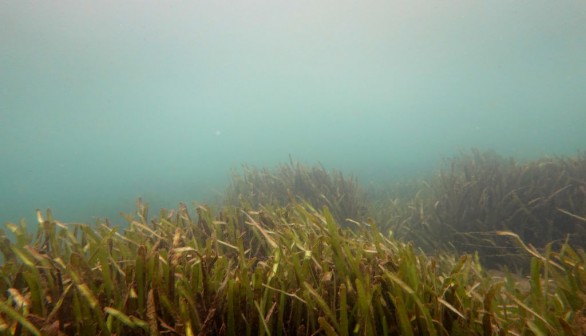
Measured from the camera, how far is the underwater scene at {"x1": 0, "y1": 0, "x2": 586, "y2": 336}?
1.22 metres

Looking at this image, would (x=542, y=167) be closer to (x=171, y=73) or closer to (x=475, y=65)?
(x=171, y=73)

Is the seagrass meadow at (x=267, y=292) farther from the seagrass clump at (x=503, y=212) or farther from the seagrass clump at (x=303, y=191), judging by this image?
the seagrass clump at (x=303, y=191)

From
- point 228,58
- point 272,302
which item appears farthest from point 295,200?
point 228,58

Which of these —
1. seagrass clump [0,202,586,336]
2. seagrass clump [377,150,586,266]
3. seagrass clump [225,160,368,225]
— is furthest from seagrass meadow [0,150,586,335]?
seagrass clump [225,160,368,225]

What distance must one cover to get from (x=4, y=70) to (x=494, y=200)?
1447 inches

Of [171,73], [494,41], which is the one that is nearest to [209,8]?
[171,73]

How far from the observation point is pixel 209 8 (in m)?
32.8

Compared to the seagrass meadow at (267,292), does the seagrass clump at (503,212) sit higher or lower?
lower

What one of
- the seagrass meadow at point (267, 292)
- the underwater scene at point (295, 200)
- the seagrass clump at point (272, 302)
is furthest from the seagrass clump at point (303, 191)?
the seagrass clump at point (272, 302)

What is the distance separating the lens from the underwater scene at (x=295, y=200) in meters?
1.22

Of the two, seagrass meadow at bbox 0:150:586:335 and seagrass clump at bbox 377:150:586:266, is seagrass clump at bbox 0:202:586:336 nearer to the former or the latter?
seagrass meadow at bbox 0:150:586:335

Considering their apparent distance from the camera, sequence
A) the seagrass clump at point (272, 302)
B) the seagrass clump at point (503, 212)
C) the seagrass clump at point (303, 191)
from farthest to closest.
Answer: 1. the seagrass clump at point (303, 191)
2. the seagrass clump at point (503, 212)
3. the seagrass clump at point (272, 302)

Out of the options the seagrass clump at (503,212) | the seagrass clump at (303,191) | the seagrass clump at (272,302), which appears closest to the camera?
the seagrass clump at (272,302)

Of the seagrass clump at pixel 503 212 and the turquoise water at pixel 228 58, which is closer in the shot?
the seagrass clump at pixel 503 212
